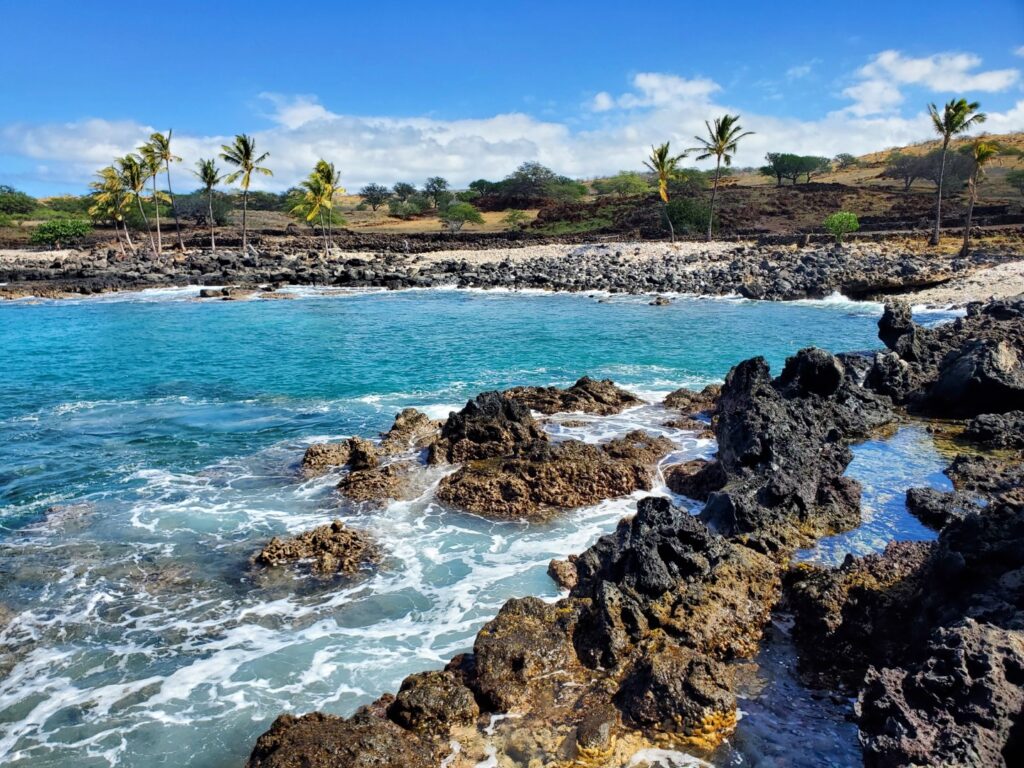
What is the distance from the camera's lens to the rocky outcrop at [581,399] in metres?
19.6

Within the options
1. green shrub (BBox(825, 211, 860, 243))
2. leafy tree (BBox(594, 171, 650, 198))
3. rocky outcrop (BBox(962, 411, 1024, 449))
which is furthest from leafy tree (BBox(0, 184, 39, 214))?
rocky outcrop (BBox(962, 411, 1024, 449))

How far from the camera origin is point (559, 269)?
58.3 m

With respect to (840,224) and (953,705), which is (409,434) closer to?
(953,705)

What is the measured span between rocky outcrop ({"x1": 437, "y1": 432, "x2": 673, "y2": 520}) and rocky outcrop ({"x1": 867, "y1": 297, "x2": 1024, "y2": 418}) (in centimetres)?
875

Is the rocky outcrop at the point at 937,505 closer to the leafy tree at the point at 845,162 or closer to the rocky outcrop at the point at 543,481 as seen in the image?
the rocky outcrop at the point at 543,481

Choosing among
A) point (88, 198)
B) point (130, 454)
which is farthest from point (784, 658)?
point (88, 198)

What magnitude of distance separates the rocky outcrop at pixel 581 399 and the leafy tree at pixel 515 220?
3003 inches

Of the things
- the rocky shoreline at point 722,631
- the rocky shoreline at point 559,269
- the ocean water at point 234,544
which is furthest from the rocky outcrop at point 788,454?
the rocky shoreline at point 559,269

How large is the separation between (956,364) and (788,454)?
8.70 meters

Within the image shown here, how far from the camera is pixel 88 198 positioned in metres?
113

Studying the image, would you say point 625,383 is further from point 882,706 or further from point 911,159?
point 911,159

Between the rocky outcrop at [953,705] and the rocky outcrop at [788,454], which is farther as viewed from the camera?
the rocky outcrop at [788,454]

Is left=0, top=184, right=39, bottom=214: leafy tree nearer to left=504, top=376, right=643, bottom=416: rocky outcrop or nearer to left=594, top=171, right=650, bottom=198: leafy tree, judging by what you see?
left=594, top=171, right=650, bottom=198: leafy tree

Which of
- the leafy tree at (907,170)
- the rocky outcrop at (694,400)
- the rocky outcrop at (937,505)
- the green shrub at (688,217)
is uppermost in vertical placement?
the leafy tree at (907,170)
